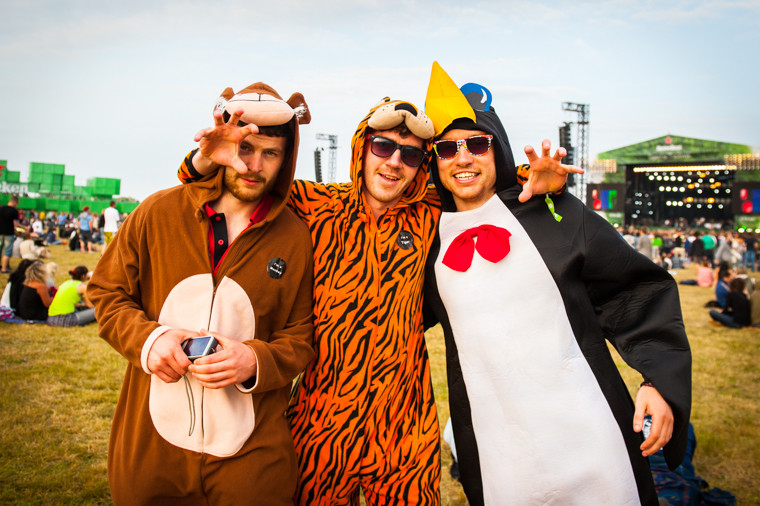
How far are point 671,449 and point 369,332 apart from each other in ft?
4.35

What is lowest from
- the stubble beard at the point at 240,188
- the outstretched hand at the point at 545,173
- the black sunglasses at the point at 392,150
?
the stubble beard at the point at 240,188

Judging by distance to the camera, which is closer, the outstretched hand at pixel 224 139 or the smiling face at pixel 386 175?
the outstretched hand at pixel 224 139

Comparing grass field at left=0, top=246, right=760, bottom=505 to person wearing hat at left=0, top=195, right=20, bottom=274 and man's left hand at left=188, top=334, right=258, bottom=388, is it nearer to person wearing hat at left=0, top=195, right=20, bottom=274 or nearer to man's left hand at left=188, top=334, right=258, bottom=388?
man's left hand at left=188, top=334, right=258, bottom=388

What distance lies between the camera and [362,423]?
7.19 feet

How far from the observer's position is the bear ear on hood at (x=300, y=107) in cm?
228

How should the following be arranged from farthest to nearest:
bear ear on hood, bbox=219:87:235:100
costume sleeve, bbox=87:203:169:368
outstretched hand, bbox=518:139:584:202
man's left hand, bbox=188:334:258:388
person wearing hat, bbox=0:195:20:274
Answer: person wearing hat, bbox=0:195:20:274
bear ear on hood, bbox=219:87:235:100
outstretched hand, bbox=518:139:584:202
costume sleeve, bbox=87:203:169:368
man's left hand, bbox=188:334:258:388

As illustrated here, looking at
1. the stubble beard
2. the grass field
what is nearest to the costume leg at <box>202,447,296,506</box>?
the stubble beard

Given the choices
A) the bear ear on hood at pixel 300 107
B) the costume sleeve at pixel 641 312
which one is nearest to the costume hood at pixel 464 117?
the costume sleeve at pixel 641 312

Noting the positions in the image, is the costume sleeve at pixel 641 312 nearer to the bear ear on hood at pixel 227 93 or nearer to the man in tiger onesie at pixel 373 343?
the man in tiger onesie at pixel 373 343

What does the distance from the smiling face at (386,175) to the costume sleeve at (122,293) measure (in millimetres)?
998

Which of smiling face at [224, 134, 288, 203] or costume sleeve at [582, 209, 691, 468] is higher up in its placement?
smiling face at [224, 134, 288, 203]

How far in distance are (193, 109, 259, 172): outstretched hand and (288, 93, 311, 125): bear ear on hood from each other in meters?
0.40

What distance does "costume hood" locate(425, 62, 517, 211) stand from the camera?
239cm

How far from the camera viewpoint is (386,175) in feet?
7.73
